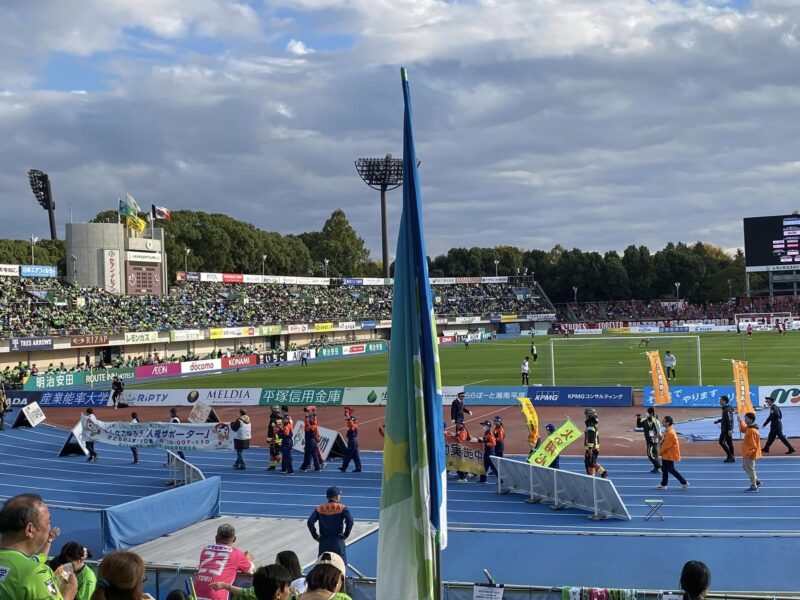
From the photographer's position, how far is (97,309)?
60719mm

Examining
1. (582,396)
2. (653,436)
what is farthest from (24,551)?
(582,396)

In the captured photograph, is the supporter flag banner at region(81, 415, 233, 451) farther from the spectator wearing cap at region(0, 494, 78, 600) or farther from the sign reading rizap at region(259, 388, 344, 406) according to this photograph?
the spectator wearing cap at region(0, 494, 78, 600)

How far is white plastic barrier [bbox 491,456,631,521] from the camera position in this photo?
14.8 m

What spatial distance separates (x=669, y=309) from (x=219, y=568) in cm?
11079

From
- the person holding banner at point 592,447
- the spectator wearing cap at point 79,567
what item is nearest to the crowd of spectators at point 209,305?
the person holding banner at point 592,447

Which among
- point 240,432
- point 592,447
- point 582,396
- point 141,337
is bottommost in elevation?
point 582,396

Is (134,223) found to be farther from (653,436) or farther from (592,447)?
(592,447)

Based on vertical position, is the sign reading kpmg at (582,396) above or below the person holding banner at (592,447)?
below

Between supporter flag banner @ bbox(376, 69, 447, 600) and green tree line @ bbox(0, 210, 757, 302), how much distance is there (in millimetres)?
92852

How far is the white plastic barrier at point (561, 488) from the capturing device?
14.8m

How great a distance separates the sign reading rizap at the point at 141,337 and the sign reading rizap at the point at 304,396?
27383 mm

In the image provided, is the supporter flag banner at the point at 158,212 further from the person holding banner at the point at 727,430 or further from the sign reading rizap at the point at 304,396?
the person holding banner at the point at 727,430

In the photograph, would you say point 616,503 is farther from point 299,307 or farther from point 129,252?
point 299,307

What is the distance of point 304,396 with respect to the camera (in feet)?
113
